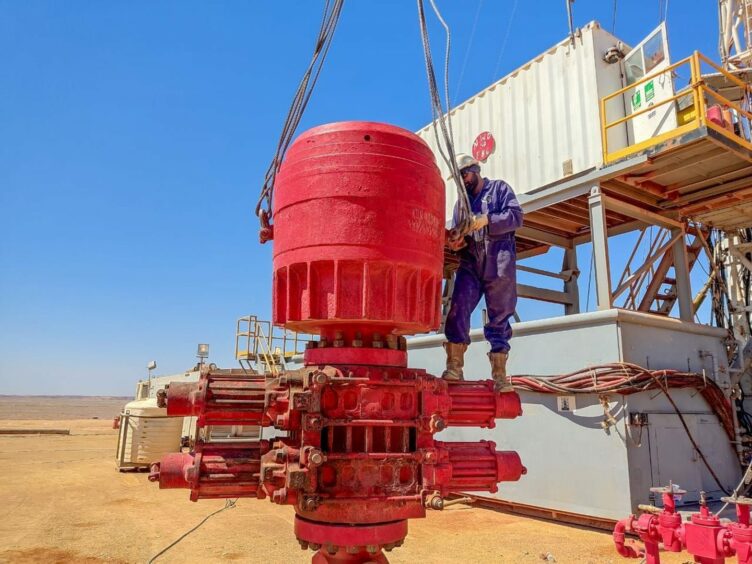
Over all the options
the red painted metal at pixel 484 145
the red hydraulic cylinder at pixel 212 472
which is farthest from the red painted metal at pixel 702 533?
the red painted metal at pixel 484 145

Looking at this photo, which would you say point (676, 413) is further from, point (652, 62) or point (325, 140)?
point (325, 140)

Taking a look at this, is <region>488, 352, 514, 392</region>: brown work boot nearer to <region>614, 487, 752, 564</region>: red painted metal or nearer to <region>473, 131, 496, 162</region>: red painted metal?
<region>614, 487, 752, 564</region>: red painted metal

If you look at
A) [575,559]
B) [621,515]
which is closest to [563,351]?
[621,515]

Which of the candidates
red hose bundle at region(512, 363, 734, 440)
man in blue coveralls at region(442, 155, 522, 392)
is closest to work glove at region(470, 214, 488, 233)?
man in blue coveralls at region(442, 155, 522, 392)

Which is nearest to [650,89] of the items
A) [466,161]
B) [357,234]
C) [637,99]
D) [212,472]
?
[637,99]

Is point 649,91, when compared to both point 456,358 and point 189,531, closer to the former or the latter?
point 456,358

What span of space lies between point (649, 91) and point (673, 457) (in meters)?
5.61

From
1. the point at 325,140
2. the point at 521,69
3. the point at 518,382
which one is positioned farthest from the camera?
the point at 521,69

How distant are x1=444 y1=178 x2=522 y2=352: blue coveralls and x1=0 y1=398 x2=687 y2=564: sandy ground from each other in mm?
4017

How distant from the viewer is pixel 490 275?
3326mm

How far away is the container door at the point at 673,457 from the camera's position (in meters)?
7.58

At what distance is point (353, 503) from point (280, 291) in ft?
3.33

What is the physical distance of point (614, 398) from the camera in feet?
25.0

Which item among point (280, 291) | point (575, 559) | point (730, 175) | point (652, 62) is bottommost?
point (575, 559)
